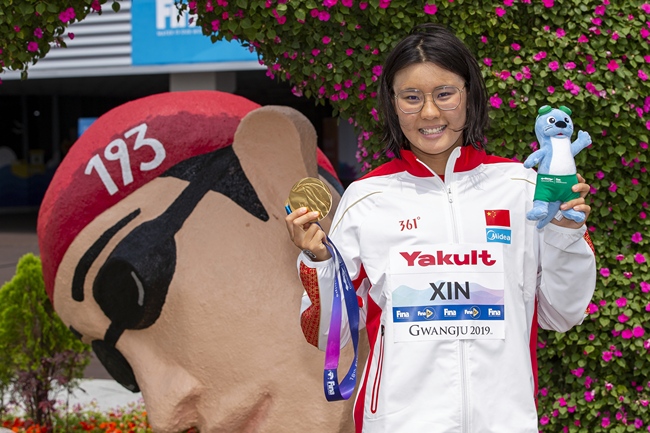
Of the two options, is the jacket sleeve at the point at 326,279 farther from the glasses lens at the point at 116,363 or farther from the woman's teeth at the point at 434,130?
the glasses lens at the point at 116,363

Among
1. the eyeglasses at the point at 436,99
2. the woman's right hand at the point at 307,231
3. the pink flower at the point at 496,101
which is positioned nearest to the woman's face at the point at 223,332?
the pink flower at the point at 496,101

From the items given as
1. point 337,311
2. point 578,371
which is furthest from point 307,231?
point 578,371

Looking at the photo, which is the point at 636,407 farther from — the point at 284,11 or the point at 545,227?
the point at 284,11

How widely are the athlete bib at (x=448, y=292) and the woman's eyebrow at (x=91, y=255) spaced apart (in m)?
1.84

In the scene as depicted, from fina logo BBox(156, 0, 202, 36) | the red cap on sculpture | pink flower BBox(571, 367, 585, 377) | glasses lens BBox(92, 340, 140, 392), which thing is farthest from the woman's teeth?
fina logo BBox(156, 0, 202, 36)

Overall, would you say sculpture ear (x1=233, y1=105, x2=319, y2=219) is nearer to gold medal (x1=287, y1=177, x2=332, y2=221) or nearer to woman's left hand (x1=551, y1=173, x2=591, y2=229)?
gold medal (x1=287, y1=177, x2=332, y2=221)

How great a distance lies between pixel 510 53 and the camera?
10.7 feet

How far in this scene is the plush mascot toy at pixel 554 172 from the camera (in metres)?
1.76

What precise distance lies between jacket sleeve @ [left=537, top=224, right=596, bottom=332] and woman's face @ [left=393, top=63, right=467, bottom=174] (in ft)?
1.11

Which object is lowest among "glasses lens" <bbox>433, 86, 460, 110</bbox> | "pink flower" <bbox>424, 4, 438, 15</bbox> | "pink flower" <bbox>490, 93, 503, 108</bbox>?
"pink flower" <bbox>490, 93, 503, 108</bbox>

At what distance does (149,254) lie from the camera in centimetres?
330

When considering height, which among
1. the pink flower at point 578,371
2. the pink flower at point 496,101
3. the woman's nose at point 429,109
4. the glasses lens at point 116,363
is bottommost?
the glasses lens at point 116,363

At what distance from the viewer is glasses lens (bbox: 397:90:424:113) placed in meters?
1.94

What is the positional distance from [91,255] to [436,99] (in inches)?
80.2
